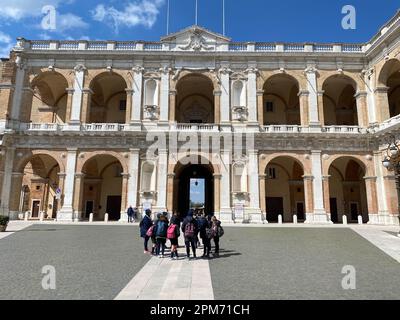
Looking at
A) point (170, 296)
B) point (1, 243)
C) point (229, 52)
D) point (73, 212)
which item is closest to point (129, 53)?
point (229, 52)

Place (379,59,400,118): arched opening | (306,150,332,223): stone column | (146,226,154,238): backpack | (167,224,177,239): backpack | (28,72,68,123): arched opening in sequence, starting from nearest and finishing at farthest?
(167,224,177,239): backpack → (146,226,154,238): backpack → (306,150,332,223): stone column → (379,59,400,118): arched opening → (28,72,68,123): arched opening

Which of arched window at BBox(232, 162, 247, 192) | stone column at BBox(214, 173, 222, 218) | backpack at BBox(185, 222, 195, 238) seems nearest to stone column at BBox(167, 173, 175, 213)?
stone column at BBox(214, 173, 222, 218)

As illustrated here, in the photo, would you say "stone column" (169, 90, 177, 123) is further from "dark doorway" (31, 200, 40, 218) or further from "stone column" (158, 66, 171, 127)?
"dark doorway" (31, 200, 40, 218)

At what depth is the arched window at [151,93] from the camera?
28000mm

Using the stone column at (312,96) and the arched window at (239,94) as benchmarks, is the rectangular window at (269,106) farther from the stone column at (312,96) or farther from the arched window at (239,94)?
the arched window at (239,94)

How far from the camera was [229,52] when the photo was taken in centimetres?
A: 2820

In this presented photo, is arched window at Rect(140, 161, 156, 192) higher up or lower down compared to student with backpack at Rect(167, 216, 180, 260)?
higher up

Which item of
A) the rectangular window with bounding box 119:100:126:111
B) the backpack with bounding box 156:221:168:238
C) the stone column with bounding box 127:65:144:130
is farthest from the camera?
the rectangular window with bounding box 119:100:126:111

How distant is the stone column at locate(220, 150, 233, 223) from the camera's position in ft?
83.4

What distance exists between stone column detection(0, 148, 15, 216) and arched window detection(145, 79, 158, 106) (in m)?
12.8

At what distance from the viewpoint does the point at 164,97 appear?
2784cm

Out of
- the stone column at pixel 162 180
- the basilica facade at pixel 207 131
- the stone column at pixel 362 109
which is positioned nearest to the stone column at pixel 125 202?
the basilica facade at pixel 207 131

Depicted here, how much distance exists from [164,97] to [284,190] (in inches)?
620

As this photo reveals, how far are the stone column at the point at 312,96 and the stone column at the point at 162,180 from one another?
13585 millimetres
